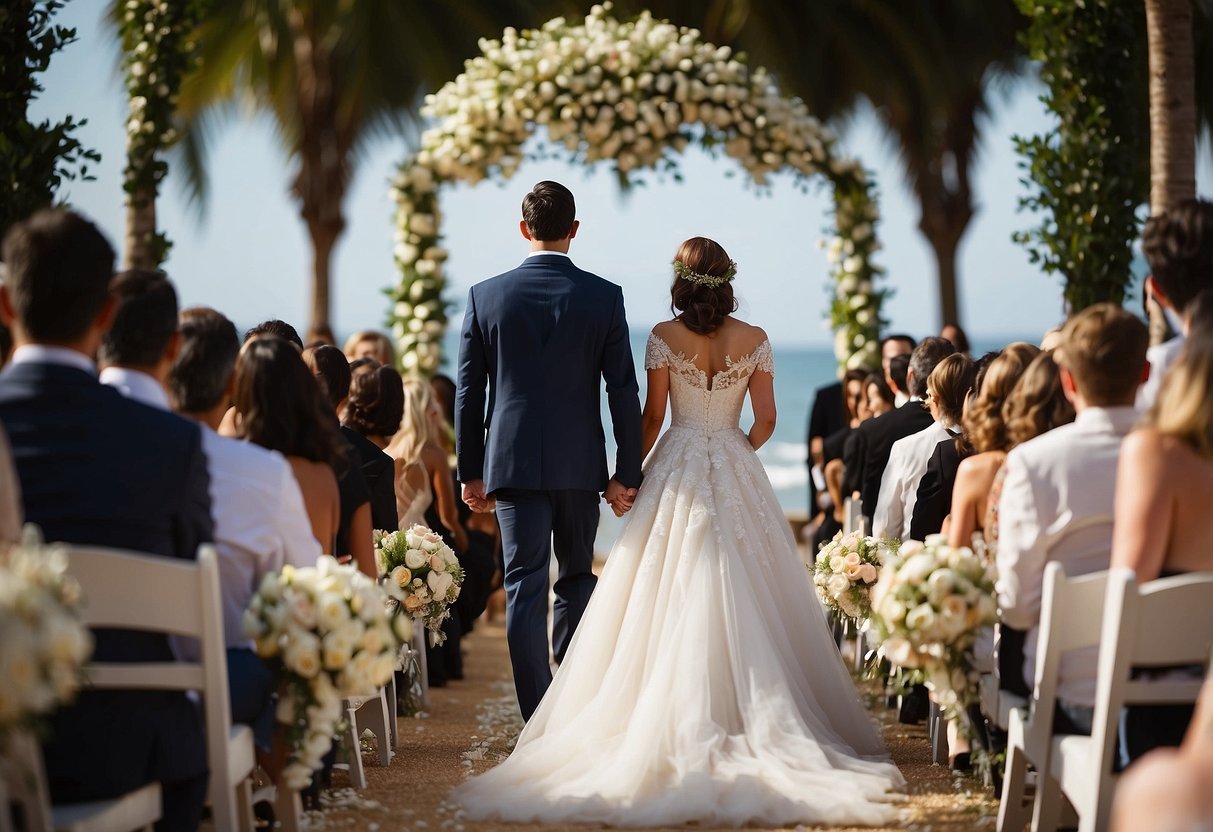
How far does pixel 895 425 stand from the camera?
284 inches

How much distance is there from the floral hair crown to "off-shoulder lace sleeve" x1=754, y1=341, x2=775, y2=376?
1.03ft

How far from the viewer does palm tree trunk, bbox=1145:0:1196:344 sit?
8219mm

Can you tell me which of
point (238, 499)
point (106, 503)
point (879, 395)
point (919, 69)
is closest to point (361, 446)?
point (238, 499)

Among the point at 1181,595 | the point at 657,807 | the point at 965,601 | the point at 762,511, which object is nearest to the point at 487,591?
the point at 762,511

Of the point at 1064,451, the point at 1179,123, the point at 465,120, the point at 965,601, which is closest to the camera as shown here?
the point at 1064,451

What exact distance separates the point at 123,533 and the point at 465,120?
7455mm

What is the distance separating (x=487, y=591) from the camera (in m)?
8.69

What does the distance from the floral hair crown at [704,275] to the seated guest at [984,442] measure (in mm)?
1163

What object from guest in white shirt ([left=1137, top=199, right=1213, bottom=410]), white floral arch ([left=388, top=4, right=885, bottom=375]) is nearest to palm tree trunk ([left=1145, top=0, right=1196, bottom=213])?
white floral arch ([left=388, top=4, right=885, bottom=375])

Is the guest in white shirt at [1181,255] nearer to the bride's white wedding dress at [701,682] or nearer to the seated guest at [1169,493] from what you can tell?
the seated guest at [1169,493]

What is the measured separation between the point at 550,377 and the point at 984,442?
6.10 ft

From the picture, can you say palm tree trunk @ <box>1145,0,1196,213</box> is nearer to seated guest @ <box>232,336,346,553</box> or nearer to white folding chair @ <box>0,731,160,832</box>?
seated guest @ <box>232,336,346,553</box>

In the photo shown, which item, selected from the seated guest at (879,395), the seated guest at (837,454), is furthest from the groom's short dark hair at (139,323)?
the seated guest at (837,454)

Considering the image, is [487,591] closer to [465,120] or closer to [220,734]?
[465,120]
